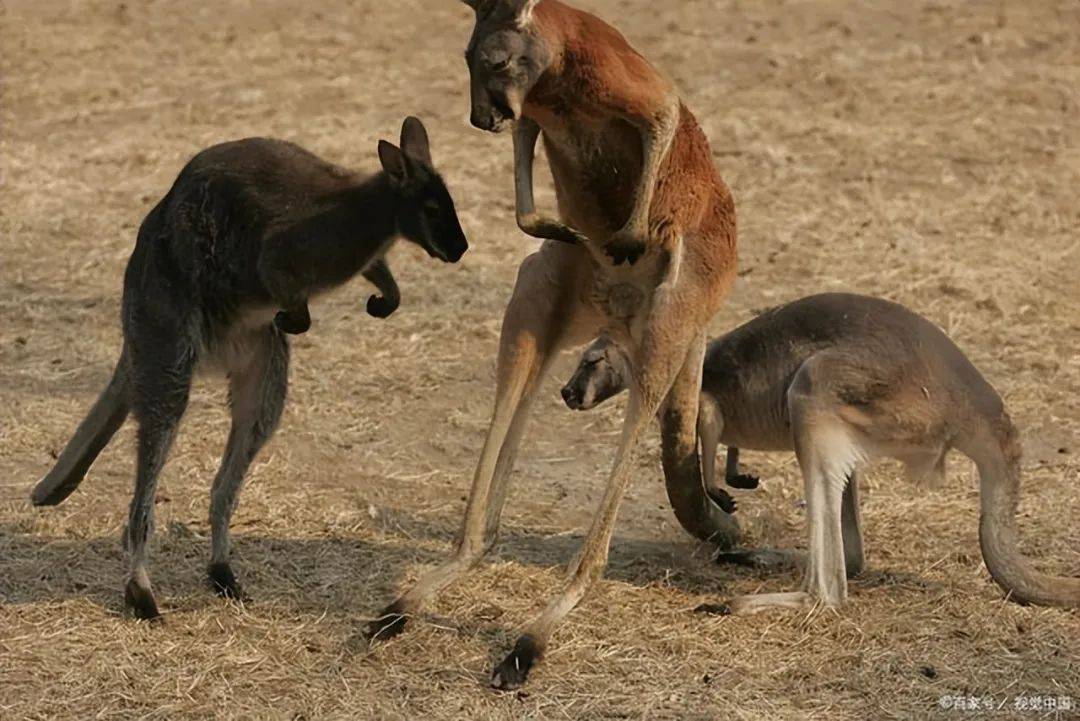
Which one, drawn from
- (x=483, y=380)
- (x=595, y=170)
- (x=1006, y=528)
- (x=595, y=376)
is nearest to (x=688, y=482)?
(x=595, y=376)

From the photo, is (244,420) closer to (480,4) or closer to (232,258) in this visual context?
(232,258)

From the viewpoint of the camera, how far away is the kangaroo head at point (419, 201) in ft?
17.0

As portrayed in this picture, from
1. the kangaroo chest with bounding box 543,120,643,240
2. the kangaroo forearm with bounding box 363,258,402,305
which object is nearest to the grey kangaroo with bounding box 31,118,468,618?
the kangaroo forearm with bounding box 363,258,402,305

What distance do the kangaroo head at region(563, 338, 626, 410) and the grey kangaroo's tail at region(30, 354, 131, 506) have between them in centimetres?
172

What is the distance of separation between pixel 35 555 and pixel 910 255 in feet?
17.0

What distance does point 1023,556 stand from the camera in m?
5.72

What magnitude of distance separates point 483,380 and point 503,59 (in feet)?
10.4

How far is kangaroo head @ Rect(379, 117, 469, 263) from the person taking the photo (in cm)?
518

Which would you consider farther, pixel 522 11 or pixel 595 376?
pixel 595 376

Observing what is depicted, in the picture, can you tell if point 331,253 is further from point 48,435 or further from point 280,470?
point 48,435

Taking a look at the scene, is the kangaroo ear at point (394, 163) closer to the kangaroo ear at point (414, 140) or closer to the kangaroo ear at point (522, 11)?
the kangaroo ear at point (414, 140)

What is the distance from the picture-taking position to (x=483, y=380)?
751 centimetres

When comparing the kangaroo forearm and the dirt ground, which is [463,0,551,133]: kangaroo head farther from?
the dirt ground

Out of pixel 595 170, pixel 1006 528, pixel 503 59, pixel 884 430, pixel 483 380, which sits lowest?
pixel 483 380
